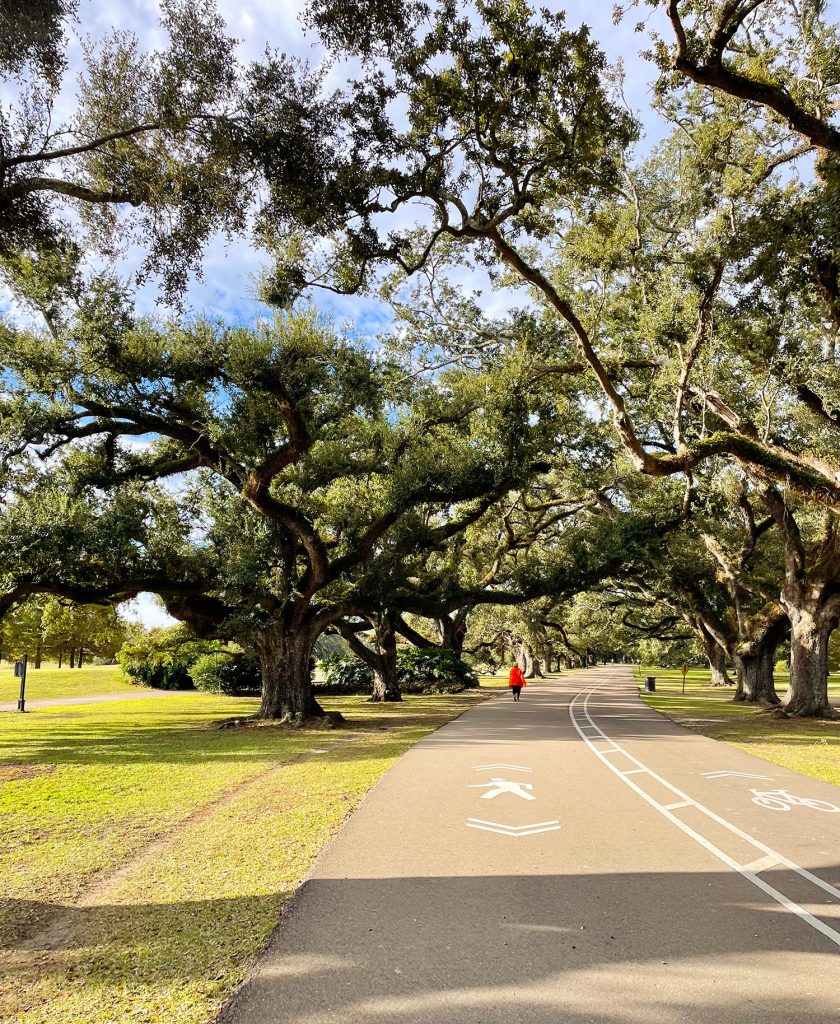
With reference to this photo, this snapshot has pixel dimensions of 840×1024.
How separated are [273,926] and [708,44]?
1000 centimetres

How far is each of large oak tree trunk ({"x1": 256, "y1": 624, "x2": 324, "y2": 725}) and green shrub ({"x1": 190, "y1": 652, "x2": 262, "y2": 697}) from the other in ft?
48.0

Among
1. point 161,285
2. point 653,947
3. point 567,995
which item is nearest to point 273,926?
point 567,995

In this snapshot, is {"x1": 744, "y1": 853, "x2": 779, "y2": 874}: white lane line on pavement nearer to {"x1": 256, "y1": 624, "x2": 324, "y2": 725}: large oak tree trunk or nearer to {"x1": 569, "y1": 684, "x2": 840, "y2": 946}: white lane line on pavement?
{"x1": 569, "y1": 684, "x2": 840, "y2": 946}: white lane line on pavement

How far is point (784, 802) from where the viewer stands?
900cm

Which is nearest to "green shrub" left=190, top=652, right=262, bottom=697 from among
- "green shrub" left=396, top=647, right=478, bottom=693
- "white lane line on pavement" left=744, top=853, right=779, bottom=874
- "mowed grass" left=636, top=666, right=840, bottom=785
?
"green shrub" left=396, top=647, right=478, bottom=693

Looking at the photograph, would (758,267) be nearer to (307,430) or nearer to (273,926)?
(307,430)

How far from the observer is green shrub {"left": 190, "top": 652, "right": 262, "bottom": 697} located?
34.5 m

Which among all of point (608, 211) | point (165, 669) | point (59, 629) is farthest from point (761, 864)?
point (165, 669)

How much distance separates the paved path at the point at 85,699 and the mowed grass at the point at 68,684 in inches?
30.1

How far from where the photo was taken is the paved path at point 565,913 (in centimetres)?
371

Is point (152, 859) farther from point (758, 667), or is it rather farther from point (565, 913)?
point (758, 667)

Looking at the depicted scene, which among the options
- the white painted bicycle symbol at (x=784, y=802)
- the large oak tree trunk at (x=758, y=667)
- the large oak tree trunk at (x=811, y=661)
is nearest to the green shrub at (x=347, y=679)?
the large oak tree trunk at (x=758, y=667)

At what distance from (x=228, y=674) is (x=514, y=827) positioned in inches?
1177

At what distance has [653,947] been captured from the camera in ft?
14.5
